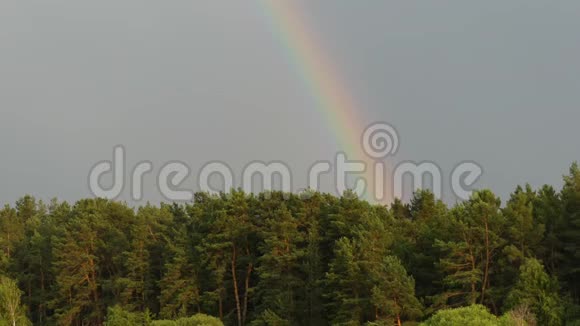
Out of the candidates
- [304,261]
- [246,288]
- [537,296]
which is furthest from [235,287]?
[537,296]

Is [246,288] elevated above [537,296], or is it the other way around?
[537,296]

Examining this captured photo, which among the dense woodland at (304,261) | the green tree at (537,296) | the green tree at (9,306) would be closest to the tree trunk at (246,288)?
the dense woodland at (304,261)

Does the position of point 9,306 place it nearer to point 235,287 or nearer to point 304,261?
point 235,287

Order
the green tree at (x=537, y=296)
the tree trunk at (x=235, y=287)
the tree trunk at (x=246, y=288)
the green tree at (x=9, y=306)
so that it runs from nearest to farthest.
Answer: the green tree at (x=537, y=296) < the tree trunk at (x=246, y=288) < the tree trunk at (x=235, y=287) < the green tree at (x=9, y=306)

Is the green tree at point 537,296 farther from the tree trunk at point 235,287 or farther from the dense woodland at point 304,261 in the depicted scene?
the tree trunk at point 235,287

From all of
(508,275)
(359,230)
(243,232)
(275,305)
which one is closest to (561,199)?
(508,275)

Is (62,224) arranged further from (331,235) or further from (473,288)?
(473,288)

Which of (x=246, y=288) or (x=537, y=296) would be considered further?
(x=246, y=288)

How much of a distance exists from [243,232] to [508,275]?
33619mm

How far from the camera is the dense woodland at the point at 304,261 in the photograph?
202 feet

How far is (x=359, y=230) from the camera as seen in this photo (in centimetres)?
6944

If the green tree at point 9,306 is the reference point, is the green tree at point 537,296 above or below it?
above

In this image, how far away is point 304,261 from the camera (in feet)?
250

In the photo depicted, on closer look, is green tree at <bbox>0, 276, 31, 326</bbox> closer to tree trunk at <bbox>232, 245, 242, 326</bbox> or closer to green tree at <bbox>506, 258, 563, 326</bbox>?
tree trunk at <bbox>232, 245, 242, 326</bbox>
